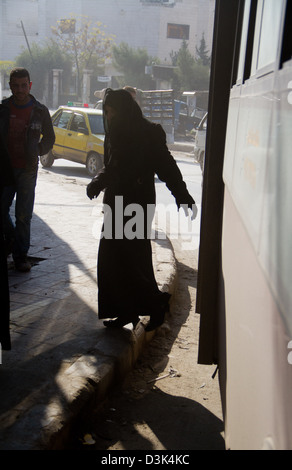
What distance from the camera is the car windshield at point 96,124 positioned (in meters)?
15.7

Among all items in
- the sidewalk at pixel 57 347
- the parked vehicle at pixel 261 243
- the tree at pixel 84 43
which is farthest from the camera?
the tree at pixel 84 43

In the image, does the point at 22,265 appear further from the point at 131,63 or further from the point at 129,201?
the point at 131,63

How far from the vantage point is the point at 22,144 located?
566cm

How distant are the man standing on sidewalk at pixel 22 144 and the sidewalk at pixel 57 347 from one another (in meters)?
0.36

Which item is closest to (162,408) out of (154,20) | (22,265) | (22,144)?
(22,265)

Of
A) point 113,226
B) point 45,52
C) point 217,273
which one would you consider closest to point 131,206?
point 113,226

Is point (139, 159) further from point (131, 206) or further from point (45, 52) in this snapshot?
point (45, 52)

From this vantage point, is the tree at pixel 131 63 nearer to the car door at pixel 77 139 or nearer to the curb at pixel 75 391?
the car door at pixel 77 139

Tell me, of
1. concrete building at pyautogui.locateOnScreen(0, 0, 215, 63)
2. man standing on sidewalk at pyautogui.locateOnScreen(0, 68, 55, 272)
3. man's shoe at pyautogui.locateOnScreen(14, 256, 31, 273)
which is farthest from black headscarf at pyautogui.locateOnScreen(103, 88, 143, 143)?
concrete building at pyautogui.locateOnScreen(0, 0, 215, 63)

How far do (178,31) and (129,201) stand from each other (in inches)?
2897

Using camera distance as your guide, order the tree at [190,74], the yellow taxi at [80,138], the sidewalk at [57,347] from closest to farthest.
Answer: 1. the sidewalk at [57,347]
2. the yellow taxi at [80,138]
3. the tree at [190,74]

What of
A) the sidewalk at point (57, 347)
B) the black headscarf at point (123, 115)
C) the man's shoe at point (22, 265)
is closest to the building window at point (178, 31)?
the sidewalk at point (57, 347)

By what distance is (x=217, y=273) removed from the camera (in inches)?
144

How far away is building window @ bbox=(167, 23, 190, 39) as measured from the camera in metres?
72.6
